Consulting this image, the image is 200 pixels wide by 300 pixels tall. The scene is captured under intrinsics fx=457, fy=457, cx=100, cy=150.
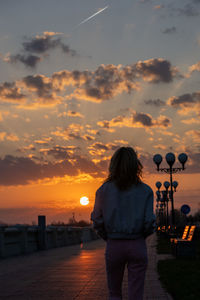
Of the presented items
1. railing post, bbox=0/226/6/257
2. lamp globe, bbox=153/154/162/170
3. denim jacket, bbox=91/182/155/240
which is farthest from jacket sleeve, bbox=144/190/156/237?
lamp globe, bbox=153/154/162/170

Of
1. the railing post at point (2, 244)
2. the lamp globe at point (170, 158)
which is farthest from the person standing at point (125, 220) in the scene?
the lamp globe at point (170, 158)

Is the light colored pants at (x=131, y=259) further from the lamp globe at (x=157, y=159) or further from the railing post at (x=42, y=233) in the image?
the lamp globe at (x=157, y=159)

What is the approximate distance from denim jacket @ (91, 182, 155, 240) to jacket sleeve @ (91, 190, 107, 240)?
0.13 ft

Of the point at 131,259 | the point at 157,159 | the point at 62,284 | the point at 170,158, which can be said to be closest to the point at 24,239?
the point at 170,158

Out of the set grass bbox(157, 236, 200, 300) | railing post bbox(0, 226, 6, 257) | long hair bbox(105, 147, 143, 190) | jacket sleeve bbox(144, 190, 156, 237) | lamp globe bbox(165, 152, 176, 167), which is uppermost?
lamp globe bbox(165, 152, 176, 167)

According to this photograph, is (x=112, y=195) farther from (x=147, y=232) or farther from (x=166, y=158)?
(x=166, y=158)

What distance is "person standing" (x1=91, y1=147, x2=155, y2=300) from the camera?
441 centimetres

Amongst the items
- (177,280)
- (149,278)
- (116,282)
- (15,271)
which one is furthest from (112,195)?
(15,271)

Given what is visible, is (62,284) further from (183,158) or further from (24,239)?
(183,158)

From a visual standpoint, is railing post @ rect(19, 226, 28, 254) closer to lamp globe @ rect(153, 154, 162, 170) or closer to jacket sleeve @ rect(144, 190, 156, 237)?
lamp globe @ rect(153, 154, 162, 170)

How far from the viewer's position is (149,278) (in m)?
10.2

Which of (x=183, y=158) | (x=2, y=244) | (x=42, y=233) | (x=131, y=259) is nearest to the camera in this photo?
Answer: (x=131, y=259)

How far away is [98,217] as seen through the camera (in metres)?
4.61

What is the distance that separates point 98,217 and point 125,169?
57 cm
